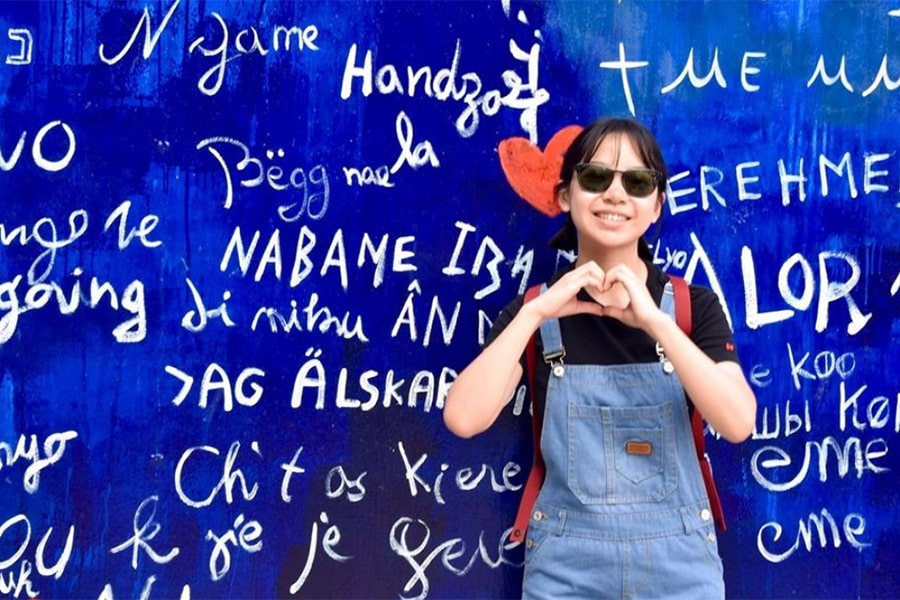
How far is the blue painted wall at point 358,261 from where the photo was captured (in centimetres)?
316

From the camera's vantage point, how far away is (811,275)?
329 cm

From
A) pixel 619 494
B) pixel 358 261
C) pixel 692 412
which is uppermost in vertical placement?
pixel 358 261

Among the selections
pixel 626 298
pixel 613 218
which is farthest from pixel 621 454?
pixel 613 218

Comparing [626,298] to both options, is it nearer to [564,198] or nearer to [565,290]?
[565,290]

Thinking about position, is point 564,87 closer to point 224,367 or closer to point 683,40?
point 683,40

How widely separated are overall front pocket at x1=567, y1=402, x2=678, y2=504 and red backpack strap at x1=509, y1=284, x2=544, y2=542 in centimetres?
18

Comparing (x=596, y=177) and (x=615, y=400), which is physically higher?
(x=596, y=177)

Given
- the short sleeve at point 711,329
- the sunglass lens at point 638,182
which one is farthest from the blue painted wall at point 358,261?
the sunglass lens at point 638,182

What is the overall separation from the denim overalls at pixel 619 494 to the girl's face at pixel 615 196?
23cm

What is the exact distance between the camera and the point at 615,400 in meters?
Result: 2.73

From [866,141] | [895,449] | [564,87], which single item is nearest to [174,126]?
[564,87]

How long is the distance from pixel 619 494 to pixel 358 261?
108cm

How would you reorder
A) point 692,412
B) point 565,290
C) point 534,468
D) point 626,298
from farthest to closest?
point 534,468 → point 692,412 → point 626,298 → point 565,290

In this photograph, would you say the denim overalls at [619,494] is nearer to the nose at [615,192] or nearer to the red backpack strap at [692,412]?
the red backpack strap at [692,412]
